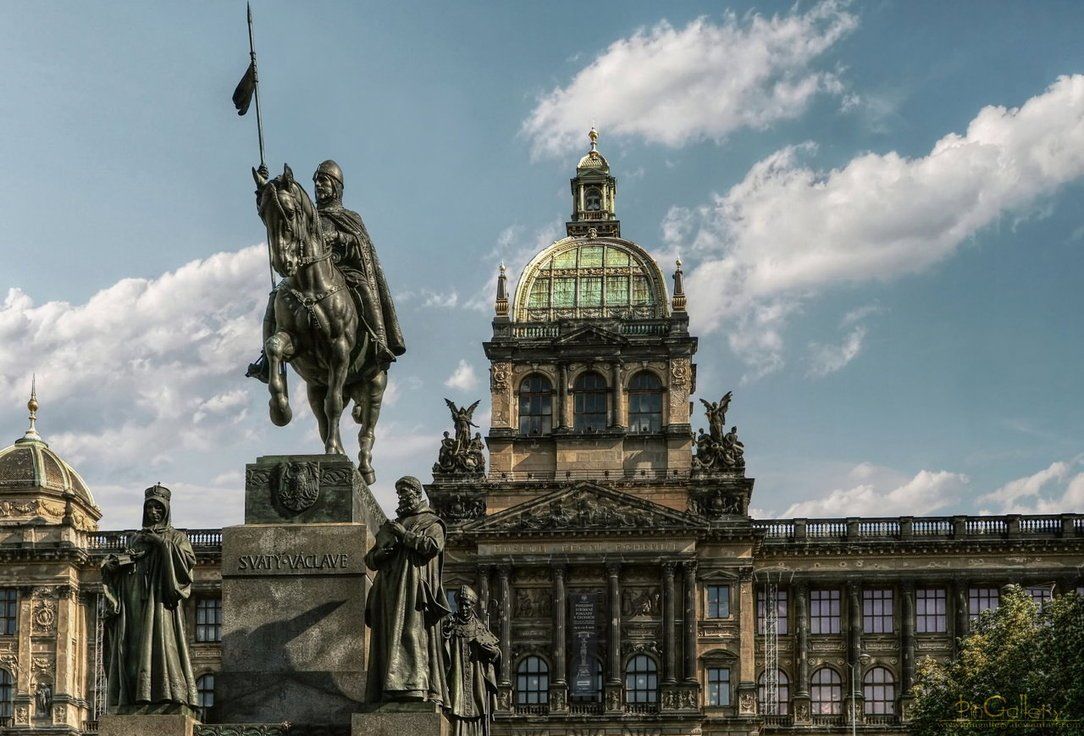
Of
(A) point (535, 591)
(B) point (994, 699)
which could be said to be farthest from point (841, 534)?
(B) point (994, 699)

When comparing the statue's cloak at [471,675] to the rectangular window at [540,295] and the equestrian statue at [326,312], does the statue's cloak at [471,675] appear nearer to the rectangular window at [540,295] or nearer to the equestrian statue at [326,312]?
the equestrian statue at [326,312]

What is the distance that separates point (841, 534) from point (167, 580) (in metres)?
87.8

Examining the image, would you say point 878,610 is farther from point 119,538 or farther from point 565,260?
point 119,538

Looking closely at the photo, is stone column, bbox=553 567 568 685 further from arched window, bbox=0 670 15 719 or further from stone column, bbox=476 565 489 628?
arched window, bbox=0 670 15 719

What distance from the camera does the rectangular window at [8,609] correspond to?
10638 centimetres

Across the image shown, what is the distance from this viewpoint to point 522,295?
116 metres

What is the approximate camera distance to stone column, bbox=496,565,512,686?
336 feet

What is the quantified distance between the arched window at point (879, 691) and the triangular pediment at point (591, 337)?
891 inches

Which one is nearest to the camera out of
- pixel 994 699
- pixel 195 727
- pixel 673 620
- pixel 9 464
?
pixel 195 727

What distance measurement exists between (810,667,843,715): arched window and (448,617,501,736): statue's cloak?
76.5 metres

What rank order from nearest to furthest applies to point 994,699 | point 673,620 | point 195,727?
point 195,727
point 994,699
point 673,620

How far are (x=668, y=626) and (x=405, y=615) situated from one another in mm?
82743

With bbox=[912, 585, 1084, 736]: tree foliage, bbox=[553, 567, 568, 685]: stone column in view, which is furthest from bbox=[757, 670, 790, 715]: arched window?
bbox=[912, 585, 1084, 736]: tree foliage

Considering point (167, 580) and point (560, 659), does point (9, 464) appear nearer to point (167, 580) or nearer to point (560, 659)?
point (560, 659)
